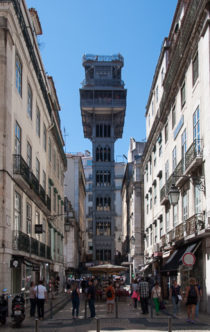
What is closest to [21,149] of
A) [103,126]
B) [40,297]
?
[40,297]

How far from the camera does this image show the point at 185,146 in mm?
26953

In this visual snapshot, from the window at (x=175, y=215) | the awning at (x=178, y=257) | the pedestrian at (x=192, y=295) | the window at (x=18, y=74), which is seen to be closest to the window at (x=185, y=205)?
the awning at (x=178, y=257)

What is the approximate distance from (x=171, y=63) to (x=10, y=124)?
38.6 feet

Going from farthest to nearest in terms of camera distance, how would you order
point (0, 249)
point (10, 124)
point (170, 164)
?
point (170, 164) < point (10, 124) < point (0, 249)

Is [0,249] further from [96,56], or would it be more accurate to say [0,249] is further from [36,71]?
[96,56]

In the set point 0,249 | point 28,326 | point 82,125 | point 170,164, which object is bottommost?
point 28,326

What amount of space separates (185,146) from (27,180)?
8386 mm

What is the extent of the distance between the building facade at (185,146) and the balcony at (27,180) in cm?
658

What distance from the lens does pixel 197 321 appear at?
17406 millimetres

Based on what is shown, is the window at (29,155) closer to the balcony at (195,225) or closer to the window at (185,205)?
the window at (185,205)

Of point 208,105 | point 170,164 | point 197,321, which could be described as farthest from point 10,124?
point 170,164

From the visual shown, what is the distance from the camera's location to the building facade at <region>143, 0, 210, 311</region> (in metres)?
21.6

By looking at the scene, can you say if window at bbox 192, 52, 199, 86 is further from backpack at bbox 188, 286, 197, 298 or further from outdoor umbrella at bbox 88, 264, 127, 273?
outdoor umbrella at bbox 88, 264, 127, 273

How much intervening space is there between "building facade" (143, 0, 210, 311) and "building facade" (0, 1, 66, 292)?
696 centimetres
